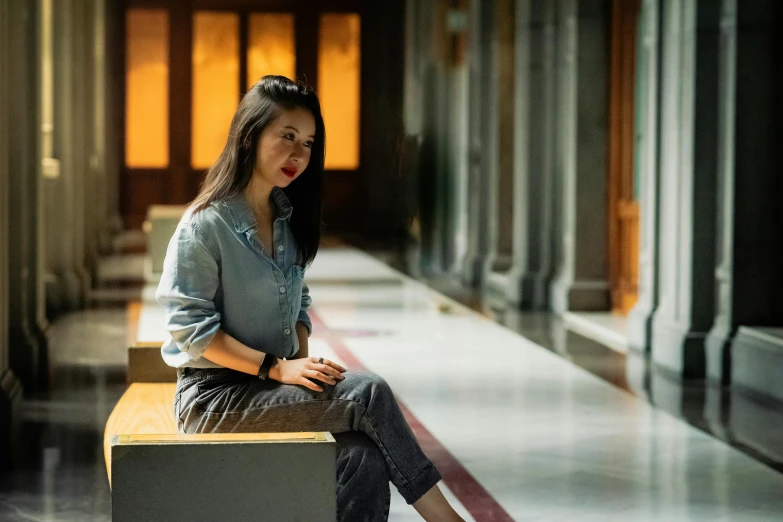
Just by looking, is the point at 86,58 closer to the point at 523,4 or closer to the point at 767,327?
the point at 523,4

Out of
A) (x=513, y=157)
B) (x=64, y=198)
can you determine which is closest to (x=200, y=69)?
(x=513, y=157)

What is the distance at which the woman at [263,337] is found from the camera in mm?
3494

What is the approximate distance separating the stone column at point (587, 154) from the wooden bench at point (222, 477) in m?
8.48

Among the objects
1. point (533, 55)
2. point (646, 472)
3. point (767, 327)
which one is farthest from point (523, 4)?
point (646, 472)

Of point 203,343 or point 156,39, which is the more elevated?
point 156,39

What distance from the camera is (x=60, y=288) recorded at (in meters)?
11.6

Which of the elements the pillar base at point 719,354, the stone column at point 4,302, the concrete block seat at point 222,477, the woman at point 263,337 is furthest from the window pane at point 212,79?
the concrete block seat at point 222,477

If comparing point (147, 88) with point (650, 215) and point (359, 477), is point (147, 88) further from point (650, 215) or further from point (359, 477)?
point (359, 477)

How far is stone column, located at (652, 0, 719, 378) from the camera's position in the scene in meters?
8.10

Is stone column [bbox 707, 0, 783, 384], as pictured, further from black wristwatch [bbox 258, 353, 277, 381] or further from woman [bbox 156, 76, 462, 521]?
black wristwatch [bbox 258, 353, 277, 381]

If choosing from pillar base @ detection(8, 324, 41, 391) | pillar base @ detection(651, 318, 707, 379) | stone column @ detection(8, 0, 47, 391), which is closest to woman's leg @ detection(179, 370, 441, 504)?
stone column @ detection(8, 0, 47, 391)

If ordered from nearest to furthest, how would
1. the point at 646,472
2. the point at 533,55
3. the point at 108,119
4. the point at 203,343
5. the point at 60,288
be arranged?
1. the point at 203,343
2. the point at 646,472
3. the point at 60,288
4. the point at 533,55
5. the point at 108,119

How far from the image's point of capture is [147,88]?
25656 mm

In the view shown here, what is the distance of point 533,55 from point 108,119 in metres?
13.7
